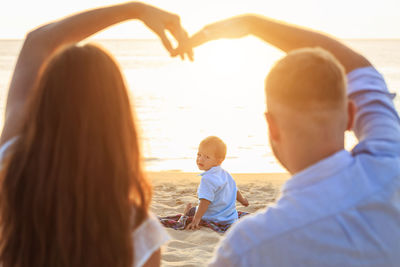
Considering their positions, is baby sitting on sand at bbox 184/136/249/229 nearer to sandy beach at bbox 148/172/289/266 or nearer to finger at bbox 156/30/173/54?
sandy beach at bbox 148/172/289/266

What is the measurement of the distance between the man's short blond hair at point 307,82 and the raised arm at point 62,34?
583 millimetres

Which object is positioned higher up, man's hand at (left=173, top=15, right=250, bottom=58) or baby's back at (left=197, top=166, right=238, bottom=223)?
man's hand at (left=173, top=15, right=250, bottom=58)

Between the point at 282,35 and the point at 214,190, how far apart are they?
3938 millimetres

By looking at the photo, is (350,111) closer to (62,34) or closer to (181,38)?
(181,38)

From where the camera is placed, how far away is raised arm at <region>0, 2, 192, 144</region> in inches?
73.3

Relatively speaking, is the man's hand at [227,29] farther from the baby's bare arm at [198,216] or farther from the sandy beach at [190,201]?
the baby's bare arm at [198,216]

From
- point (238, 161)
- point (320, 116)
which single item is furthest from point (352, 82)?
point (238, 161)

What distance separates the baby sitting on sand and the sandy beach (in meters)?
0.22

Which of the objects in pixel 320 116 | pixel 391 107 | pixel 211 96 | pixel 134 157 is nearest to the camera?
pixel 320 116

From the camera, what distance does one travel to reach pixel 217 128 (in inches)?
620

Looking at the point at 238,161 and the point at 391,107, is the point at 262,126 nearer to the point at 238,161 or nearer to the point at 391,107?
the point at 238,161

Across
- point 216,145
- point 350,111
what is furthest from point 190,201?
point 350,111

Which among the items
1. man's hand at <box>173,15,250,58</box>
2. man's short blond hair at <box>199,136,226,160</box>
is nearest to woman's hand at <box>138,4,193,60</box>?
man's hand at <box>173,15,250,58</box>

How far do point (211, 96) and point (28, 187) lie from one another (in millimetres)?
24239
